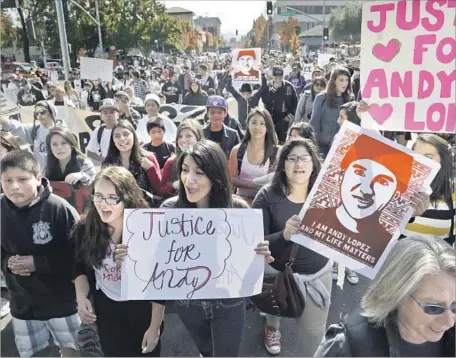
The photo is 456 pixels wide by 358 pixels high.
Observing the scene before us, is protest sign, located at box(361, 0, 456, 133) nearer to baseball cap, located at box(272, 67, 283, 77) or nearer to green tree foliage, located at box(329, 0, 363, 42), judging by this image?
baseball cap, located at box(272, 67, 283, 77)

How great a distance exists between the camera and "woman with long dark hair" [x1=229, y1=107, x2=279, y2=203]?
362cm

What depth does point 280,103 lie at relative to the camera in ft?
21.9

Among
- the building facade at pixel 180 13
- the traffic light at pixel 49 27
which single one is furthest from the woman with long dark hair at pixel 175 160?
the building facade at pixel 180 13

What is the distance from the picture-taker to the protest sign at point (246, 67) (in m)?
8.79

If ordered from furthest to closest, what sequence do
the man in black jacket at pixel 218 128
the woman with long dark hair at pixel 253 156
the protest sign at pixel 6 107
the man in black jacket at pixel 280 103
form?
the man in black jacket at pixel 280 103, the protest sign at pixel 6 107, the man in black jacket at pixel 218 128, the woman with long dark hair at pixel 253 156

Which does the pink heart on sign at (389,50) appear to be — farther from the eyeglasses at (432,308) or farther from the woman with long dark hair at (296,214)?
the eyeglasses at (432,308)

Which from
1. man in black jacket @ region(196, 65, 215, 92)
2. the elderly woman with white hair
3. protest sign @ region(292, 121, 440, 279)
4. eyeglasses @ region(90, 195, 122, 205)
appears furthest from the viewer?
man in black jacket @ region(196, 65, 215, 92)

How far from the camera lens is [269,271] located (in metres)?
2.53

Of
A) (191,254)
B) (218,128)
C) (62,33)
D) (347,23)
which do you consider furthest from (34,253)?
(347,23)

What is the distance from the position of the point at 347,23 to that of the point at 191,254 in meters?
59.9

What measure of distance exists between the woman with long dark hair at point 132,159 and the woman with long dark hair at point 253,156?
723 millimetres

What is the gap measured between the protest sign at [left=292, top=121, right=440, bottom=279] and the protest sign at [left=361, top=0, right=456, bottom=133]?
15.0 inches

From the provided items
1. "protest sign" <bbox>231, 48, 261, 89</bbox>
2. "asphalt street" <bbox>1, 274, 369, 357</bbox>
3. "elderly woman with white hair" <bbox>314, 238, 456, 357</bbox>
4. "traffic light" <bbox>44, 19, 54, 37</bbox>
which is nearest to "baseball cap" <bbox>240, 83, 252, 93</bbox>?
"protest sign" <bbox>231, 48, 261, 89</bbox>

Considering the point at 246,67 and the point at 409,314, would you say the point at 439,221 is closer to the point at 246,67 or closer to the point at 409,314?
the point at 409,314
